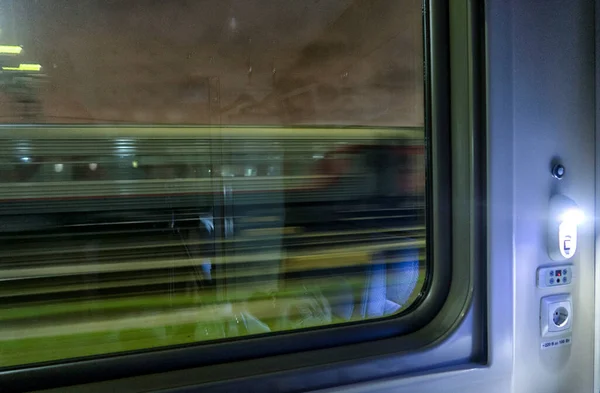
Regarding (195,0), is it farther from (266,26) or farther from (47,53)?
(47,53)

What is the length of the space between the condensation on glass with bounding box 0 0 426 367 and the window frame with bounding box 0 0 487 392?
0.29 ft

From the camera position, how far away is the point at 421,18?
4.33 ft

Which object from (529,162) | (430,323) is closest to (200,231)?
(430,323)

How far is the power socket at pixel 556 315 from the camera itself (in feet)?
4.20

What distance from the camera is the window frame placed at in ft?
3.45

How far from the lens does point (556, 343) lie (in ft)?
4.30

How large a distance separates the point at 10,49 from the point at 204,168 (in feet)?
2.29

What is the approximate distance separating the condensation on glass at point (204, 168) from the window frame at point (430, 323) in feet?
0.29

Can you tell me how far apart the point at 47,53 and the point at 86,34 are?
0.13m

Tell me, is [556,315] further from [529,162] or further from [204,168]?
[204,168]

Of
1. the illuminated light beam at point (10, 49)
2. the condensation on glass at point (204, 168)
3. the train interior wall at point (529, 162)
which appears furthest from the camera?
the condensation on glass at point (204, 168)

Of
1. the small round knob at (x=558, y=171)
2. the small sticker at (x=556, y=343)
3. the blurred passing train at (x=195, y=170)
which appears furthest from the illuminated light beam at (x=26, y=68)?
the small sticker at (x=556, y=343)

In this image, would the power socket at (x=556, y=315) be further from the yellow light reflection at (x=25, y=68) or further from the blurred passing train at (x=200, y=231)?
the yellow light reflection at (x=25, y=68)

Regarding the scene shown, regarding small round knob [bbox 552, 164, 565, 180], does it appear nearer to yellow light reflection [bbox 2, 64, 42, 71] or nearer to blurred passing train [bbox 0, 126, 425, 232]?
blurred passing train [bbox 0, 126, 425, 232]
